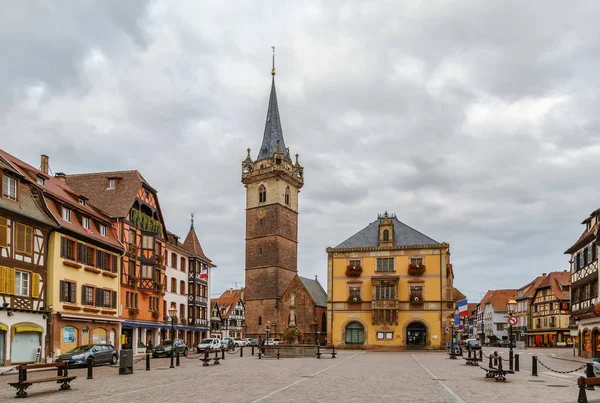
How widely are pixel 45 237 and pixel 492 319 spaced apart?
4351 inches

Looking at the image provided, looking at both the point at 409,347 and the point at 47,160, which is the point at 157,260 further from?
the point at 409,347

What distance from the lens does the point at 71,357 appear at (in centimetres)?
3150

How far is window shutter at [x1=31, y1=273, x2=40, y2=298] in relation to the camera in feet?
119

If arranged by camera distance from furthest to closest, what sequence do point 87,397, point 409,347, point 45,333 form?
point 409,347 < point 45,333 < point 87,397

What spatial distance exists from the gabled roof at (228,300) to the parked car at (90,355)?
8625 cm

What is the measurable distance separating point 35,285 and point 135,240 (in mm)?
15967

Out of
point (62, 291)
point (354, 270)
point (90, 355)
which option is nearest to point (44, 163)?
point (62, 291)

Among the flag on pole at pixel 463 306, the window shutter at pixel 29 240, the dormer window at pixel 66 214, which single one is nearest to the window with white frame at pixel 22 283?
the window shutter at pixel 29 240

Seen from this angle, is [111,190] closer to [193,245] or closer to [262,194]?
[193,245]

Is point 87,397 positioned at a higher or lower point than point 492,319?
higher

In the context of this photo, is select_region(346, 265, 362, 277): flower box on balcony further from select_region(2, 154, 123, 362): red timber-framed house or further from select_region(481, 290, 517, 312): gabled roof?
select_region(481, 290, 517, 312): gabled roof

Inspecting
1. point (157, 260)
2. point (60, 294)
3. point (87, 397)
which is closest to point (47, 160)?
point (157, 260)

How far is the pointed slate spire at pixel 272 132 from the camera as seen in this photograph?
108 m

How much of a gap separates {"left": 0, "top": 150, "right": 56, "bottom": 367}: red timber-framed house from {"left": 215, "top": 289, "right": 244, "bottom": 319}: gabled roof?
276 ft
